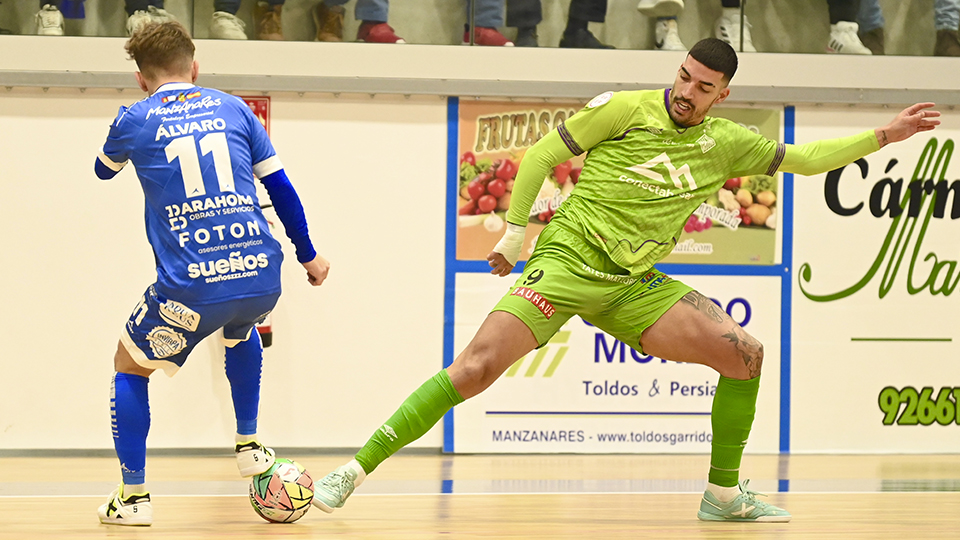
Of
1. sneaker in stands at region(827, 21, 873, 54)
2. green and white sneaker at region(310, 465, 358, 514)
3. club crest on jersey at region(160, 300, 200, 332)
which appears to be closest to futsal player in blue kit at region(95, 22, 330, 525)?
club crest on jersey at region(160, 300, 200, 332)

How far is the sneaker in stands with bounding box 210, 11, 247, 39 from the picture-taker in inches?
225

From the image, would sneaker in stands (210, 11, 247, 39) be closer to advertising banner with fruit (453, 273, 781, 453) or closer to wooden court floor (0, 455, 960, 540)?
advertising banner with fruit (453, 273, 781, 453)

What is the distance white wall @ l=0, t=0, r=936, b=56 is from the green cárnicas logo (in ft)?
2.57

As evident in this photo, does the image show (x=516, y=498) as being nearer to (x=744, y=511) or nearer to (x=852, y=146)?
(x=744, y=511)

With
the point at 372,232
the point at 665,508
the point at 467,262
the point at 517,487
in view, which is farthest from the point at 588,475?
the point at 372,232

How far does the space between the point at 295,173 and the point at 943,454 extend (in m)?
4.36

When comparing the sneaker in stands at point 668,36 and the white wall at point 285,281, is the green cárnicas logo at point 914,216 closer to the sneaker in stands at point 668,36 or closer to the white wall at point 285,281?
the sneaker in stands at point 668,36

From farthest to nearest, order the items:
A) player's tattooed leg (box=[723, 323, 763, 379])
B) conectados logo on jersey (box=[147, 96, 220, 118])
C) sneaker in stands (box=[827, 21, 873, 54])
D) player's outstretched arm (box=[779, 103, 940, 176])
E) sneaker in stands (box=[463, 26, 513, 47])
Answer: sneaker in stands (box=[827, 21, 873, 54]) < sneaker in stands (box=[463, 26, 513, 47]) < player's outstretched arm (box=[779, 103, 940, 176]) < player's tattooed leg (box=[723, 323, 763, 379]) < conectados logo on jersey (box=[147, 96, 220, 118])

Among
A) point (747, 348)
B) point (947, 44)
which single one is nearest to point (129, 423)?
point (747, 348)

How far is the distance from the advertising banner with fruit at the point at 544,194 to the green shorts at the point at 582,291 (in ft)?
A: 7.56

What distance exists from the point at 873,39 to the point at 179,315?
16.3ft

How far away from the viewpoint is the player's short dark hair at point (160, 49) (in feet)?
10.3

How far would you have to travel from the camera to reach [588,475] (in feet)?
16.0

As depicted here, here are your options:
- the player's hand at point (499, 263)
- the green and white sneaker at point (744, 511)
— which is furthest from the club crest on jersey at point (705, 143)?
the green and white sneaker at point (744, 511)
